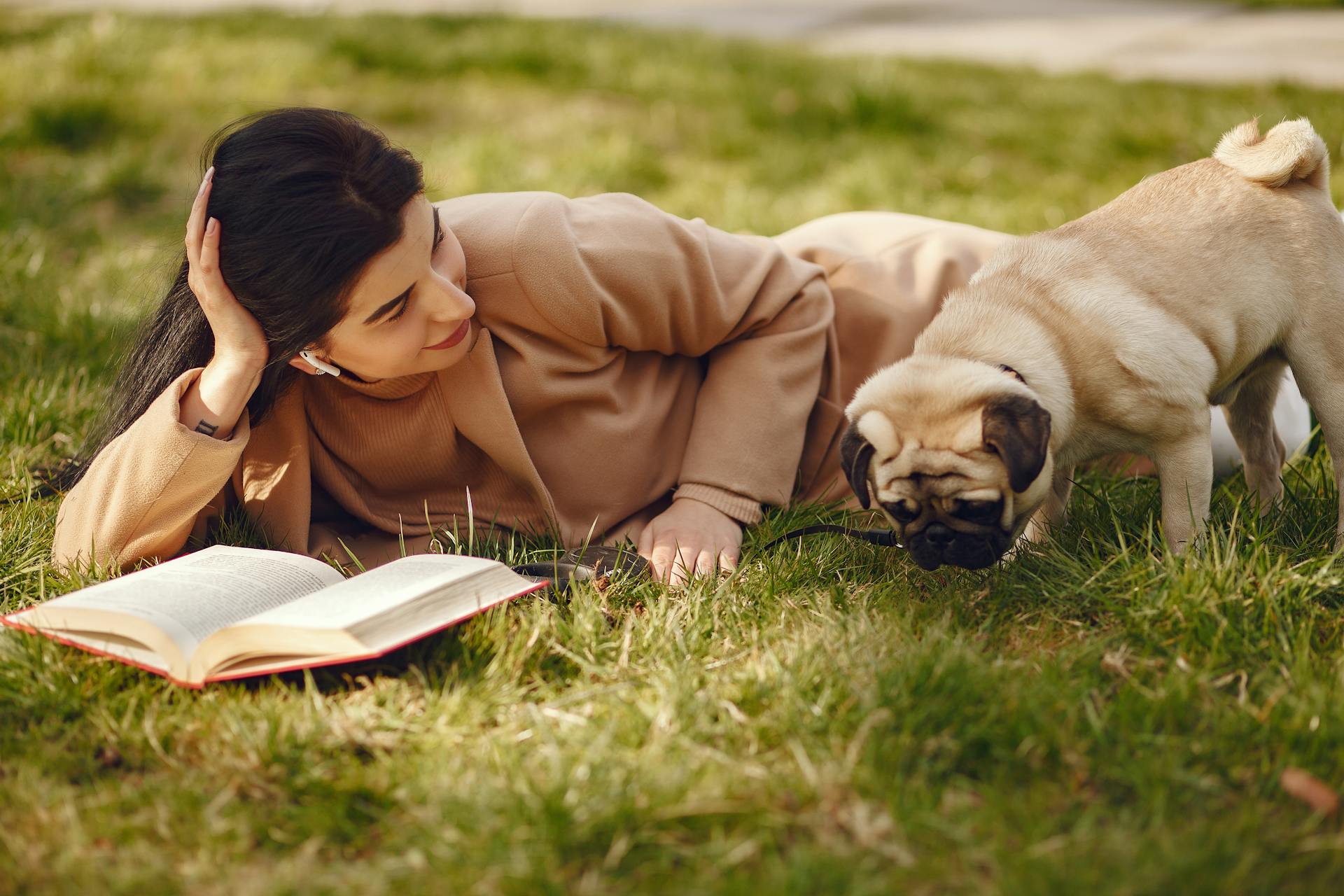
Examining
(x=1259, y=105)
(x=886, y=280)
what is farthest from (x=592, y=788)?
(x=1259, y=105)

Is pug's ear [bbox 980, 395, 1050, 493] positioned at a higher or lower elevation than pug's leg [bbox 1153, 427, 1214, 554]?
higher

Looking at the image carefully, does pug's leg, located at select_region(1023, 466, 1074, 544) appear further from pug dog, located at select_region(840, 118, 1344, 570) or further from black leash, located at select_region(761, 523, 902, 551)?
black leash, located at select_region(761, 523, 902, 551)

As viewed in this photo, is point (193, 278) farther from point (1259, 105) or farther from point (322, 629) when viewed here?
point (1259, 105)

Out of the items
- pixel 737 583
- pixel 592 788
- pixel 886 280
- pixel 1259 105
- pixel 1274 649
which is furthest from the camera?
pixel 1259 105

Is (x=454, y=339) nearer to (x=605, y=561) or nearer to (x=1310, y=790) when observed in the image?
(x=605, y=561)

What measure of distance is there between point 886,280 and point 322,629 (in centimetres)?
202

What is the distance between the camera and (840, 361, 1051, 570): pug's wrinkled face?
2320 mm

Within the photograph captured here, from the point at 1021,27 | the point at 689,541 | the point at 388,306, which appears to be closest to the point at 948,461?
the point at 689,541

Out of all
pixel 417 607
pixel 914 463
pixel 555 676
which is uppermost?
pixel 914 463

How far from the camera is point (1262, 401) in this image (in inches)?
119

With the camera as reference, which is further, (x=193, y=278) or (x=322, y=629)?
(x=193, y=278)

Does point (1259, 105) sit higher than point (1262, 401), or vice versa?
point (1259, 105)

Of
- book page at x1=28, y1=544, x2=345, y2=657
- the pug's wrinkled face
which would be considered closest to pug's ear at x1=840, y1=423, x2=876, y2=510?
the pug's wrinkled face

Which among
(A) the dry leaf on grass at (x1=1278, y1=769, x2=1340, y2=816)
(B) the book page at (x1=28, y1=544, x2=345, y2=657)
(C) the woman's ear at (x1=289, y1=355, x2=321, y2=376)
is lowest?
(B) the book page at (x1=28, y1=544, x2=345, y2=657)
